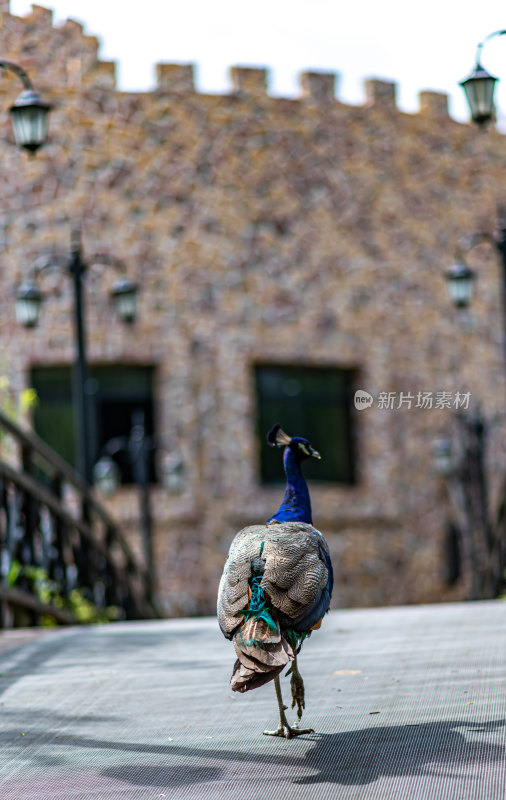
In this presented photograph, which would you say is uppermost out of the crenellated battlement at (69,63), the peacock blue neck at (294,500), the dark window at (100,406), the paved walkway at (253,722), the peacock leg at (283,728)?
the crenellated battlement at (69,63)

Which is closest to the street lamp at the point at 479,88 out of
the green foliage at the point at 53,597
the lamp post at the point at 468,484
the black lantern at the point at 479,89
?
the black lantern at the point at 479,89

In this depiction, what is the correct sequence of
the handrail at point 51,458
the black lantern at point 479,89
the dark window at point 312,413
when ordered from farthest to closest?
the dark window at point 312,413 < the black lantern at point 479,89 < the handrail at point 51,458

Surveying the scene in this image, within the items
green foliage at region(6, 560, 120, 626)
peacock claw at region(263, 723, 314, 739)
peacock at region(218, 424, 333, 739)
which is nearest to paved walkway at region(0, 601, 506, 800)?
peacock claw at region(263, 723, 314, 739)

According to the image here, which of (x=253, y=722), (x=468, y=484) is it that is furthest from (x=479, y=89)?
(x=468, y=484)

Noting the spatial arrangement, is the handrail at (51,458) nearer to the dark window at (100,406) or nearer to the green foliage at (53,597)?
the green foliage at (53,597)

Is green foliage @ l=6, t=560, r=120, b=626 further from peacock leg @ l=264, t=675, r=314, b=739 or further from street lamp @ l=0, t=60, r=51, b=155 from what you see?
peacock leg @ l=264, t=675, r=314, b=739

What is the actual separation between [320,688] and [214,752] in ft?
4.61

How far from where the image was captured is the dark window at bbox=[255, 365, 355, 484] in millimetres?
25109

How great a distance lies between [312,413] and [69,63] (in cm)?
852

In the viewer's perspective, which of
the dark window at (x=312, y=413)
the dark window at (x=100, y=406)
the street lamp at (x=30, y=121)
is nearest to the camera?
the street lamp at (x=30, y=121)

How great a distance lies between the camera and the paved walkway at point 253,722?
4.62 m

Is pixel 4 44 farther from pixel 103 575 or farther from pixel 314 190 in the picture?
pixel 103 575

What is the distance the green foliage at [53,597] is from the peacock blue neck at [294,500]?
20.8 feet

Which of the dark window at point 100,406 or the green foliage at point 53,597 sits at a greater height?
the dark window at point 100,406
